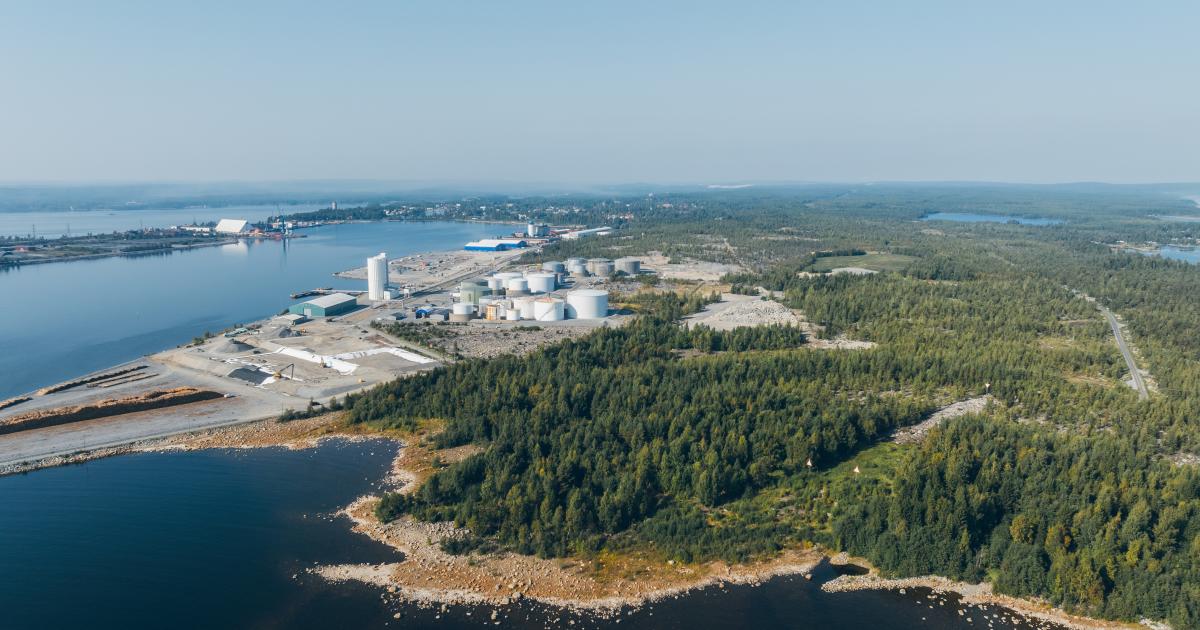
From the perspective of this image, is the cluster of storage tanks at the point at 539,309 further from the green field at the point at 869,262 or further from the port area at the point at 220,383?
the green field at the point at 869,262

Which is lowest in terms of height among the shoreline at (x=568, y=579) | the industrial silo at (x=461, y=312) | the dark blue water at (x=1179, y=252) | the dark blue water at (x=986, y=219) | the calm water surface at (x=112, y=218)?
the shoreline at (x=568, y=579)

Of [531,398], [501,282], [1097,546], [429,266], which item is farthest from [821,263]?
[1097,546]

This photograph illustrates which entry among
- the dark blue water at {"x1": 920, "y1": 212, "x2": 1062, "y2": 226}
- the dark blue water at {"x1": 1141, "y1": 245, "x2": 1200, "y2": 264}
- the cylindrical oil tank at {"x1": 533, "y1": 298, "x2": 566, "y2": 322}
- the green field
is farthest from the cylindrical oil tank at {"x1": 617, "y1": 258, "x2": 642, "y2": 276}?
the dark blue water at {"x1": 920, "y1": 212, "x2": 1062, "y2": 226}

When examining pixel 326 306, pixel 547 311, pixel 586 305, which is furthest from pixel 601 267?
pixel 326 306

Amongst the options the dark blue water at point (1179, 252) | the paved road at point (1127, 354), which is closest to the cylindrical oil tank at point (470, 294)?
the paved road at point (1127, 354)

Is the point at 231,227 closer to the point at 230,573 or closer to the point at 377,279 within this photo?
the point at 377,279

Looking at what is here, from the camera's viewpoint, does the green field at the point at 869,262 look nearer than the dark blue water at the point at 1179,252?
Yes
